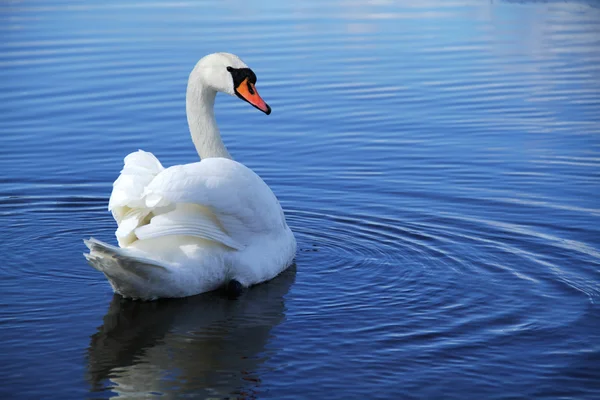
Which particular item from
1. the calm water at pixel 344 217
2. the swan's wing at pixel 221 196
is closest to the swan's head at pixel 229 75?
the swan's wing at pixel 221 196

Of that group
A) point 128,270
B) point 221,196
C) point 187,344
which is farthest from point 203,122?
point 187,344

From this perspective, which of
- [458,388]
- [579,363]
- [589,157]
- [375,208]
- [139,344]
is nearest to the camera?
[458,388]

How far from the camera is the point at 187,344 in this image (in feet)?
22.6

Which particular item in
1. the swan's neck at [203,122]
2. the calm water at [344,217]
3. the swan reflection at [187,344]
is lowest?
the swan reflection at [187,344]

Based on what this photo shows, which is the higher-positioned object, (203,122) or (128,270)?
(203,122)

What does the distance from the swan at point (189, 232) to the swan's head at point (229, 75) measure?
111 centimetres

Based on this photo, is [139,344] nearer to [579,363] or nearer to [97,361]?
[97,361]

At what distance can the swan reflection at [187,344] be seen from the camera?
20.2 ft

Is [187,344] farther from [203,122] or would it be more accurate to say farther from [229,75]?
[229,75]

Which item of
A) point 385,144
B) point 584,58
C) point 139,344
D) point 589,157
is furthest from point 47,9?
point 139,344

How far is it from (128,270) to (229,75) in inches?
93.3

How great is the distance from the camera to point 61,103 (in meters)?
15.9

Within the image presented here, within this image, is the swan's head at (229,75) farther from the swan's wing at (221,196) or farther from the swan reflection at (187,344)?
the swan reflection at (187,344)

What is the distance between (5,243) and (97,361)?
2.80 m
